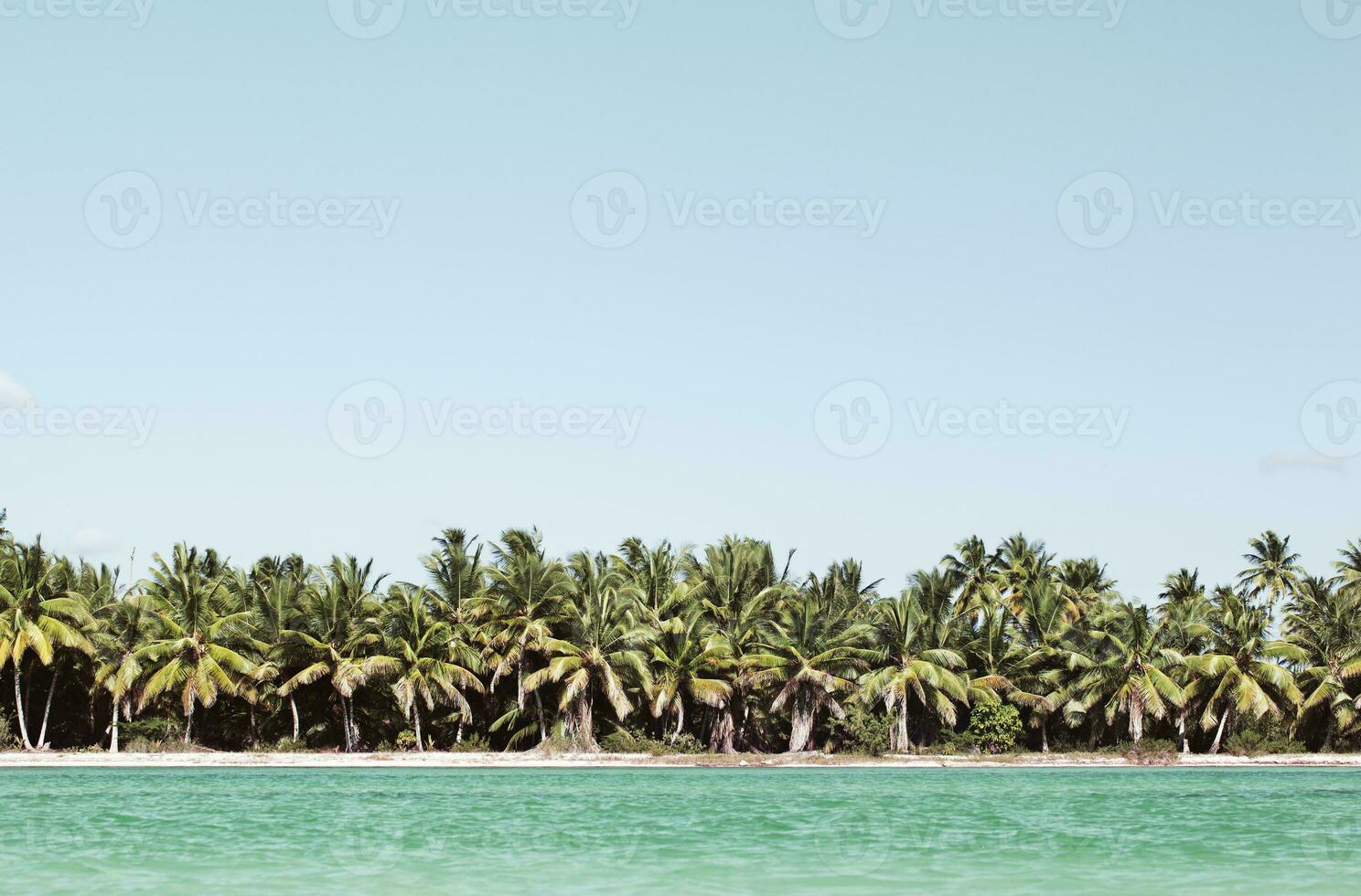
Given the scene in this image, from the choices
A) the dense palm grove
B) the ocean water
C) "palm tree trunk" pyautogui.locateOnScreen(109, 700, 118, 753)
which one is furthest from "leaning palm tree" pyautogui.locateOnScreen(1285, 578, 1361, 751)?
"palm tree trunk" pyautogui.locateOnScreen(109, 700, 118, 753)

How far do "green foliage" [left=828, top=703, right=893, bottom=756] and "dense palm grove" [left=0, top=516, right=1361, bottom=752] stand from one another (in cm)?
14

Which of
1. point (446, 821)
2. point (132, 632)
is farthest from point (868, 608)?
point (446, 821)

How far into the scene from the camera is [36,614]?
50438 millimetres

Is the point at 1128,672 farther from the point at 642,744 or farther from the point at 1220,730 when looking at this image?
the point at 642,744

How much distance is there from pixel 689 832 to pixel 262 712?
35.1 metres

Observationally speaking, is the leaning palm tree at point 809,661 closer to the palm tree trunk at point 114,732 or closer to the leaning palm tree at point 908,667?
the leaning palm tree at point 908,667

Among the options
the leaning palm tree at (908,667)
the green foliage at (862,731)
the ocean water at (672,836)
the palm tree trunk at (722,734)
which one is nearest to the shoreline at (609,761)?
the green foliage at (862,731)

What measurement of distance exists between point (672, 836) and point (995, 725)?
108 feet

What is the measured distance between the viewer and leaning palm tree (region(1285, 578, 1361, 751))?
54625mm

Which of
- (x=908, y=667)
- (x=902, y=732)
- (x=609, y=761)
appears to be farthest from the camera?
(x=902, y=732)

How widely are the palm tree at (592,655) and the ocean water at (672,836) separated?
9.06 metres

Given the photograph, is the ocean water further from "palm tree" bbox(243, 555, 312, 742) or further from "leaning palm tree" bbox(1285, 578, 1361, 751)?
"leaning palm tree" bbox(1285, 578, 1361, 751)

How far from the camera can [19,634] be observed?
4862cm

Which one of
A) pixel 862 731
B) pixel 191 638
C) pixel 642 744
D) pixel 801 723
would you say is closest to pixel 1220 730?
pixel 862 731
